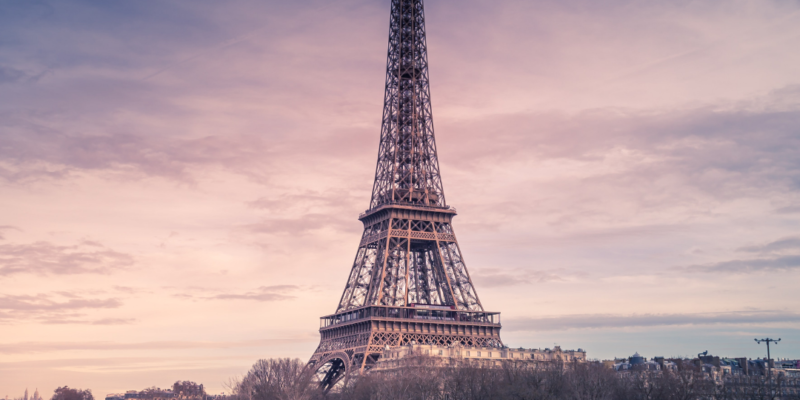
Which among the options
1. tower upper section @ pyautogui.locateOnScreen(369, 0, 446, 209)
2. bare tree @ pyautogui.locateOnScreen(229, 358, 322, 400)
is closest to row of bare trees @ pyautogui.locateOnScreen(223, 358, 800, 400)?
bare tree @ pyautogui.locateOnScreen(229, 358, 322, 400)

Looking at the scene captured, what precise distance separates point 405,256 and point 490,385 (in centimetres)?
3276

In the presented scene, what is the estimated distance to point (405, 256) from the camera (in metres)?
108

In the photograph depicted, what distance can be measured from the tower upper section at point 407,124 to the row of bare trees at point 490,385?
29.6m

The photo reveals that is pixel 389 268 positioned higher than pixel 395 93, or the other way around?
pixel 395 93

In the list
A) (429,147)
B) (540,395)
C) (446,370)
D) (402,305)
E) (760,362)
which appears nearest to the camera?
(540,395)

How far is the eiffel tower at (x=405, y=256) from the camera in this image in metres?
104

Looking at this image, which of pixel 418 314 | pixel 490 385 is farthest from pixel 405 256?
pixel 490 385

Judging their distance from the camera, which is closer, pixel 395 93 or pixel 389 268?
pixel 389 268

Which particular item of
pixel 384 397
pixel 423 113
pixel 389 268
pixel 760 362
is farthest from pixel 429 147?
pixel 760 362

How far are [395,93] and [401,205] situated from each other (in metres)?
18.0

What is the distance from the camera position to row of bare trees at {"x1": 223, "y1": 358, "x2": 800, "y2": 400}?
7581cm

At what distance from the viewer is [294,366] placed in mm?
96312

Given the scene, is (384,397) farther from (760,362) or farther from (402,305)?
(760,362)

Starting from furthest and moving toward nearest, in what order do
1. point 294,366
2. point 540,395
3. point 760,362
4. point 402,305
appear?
point 760,362 → point 402,305 → point 294,366 → point 540,395
